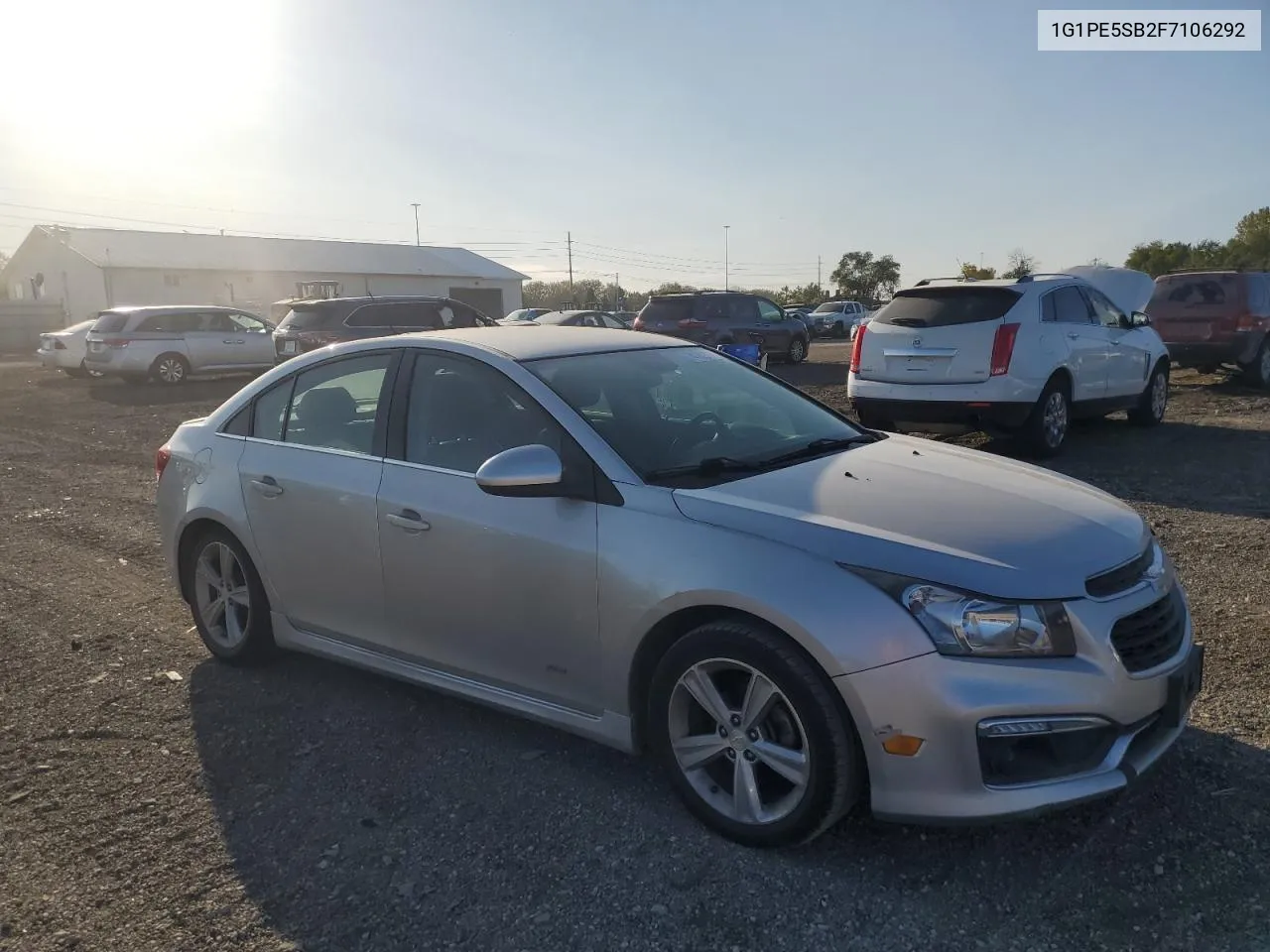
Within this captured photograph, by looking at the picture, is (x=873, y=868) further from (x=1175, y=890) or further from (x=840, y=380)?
(x=840, y=380)

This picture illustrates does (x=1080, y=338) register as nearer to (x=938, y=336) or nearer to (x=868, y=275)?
(x=938, y=336)

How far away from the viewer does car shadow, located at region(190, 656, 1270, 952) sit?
9.30 feet

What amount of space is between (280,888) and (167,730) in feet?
4.76

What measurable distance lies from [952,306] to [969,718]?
7413 millimetres

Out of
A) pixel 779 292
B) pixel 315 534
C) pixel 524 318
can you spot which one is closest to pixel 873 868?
pixel 315 534

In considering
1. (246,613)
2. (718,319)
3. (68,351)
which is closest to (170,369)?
(68,351)

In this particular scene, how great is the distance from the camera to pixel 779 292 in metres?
77.1

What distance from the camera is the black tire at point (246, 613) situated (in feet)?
15.6

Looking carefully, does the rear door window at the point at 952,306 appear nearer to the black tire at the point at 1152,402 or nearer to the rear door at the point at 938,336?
the rear door at the point at 938,336

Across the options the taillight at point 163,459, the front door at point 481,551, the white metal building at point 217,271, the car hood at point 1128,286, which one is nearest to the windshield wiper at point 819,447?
the front door at point 481,551

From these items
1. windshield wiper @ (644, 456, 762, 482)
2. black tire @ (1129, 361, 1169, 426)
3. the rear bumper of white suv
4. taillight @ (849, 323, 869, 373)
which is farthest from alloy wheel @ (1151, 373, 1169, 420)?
windshield wiper @ (644, 456, 762, 482)

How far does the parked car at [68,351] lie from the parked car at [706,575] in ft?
67.1

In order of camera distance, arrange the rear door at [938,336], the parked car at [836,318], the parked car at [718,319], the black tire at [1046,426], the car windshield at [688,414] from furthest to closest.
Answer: the parked car at [836,318] → the parked car at [718,319] → the black tire at [1046,426] → the rear door at [938,336] → the car windshield at [688,414]

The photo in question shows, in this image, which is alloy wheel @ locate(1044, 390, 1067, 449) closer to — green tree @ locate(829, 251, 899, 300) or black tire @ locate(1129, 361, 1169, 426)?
black tire @ locate(1129, 361, 1169, 426)
